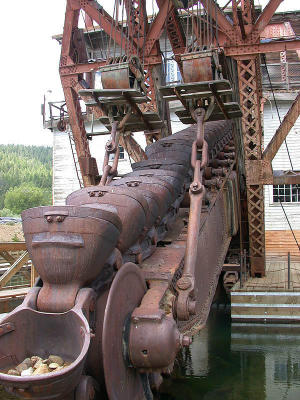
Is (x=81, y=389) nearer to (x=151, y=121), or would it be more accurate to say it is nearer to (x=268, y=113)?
(x=151, y=121)

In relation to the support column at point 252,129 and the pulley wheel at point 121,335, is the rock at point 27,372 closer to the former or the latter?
the pulley wheel at point 121,335

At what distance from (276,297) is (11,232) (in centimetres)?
2008

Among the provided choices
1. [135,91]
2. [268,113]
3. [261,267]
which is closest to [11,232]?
[268,113]

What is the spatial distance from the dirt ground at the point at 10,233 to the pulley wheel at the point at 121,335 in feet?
70.7

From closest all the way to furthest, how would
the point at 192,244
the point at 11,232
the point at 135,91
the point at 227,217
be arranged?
the point at 192,244, the point at 135,91, the point at 227,217, the point at 11,232

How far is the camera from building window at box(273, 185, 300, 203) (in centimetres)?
1959

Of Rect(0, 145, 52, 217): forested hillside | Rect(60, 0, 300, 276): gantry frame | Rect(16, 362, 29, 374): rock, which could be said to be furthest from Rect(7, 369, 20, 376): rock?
Rect(0, 145, 52, 217): forested hillside

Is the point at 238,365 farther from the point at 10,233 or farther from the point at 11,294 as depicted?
the point at 10,233

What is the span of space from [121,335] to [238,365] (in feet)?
16.9

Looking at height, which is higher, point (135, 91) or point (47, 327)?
point (135, 91)

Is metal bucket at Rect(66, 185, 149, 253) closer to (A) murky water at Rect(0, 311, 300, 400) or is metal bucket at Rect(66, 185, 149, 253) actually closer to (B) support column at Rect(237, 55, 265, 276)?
(A) murky water at Rect(0, 311, 300, 400)

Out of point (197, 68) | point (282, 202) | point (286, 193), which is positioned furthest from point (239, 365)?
point (286, 193)

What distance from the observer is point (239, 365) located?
27.1ft

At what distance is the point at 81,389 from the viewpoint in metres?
3.37
